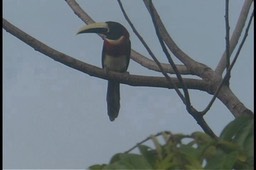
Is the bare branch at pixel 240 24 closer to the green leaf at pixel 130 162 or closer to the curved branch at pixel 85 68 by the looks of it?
the curved branch at pixel 85 68

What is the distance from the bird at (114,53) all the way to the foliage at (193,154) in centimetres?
394

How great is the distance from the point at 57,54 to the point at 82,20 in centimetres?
74

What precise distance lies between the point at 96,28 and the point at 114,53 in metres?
0.60

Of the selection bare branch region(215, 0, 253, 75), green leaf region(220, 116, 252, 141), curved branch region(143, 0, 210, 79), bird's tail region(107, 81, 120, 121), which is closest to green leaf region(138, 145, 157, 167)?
green leaf region(220, 116, 252, 141)

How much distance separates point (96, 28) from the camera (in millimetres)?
5219

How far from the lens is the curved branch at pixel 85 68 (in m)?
2.86

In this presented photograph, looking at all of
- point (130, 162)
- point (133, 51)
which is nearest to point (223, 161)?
point (130, 162)

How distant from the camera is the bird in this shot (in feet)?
18.0

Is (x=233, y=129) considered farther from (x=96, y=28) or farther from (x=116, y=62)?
(x=116, y=62)

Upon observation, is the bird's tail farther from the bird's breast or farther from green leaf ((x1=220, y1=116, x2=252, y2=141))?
green leaf ((x1=220, y1=116, x2=252, y2=141))

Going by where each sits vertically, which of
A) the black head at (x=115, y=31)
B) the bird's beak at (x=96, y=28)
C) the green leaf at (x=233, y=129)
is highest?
the black head at (x=115, y=31)

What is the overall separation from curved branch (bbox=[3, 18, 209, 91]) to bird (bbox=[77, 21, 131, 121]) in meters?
2.18

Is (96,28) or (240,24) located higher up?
(96,28)

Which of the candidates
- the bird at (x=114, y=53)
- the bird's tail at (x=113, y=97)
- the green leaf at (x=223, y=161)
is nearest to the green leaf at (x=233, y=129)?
the green leaf at (x=223, y=161)
